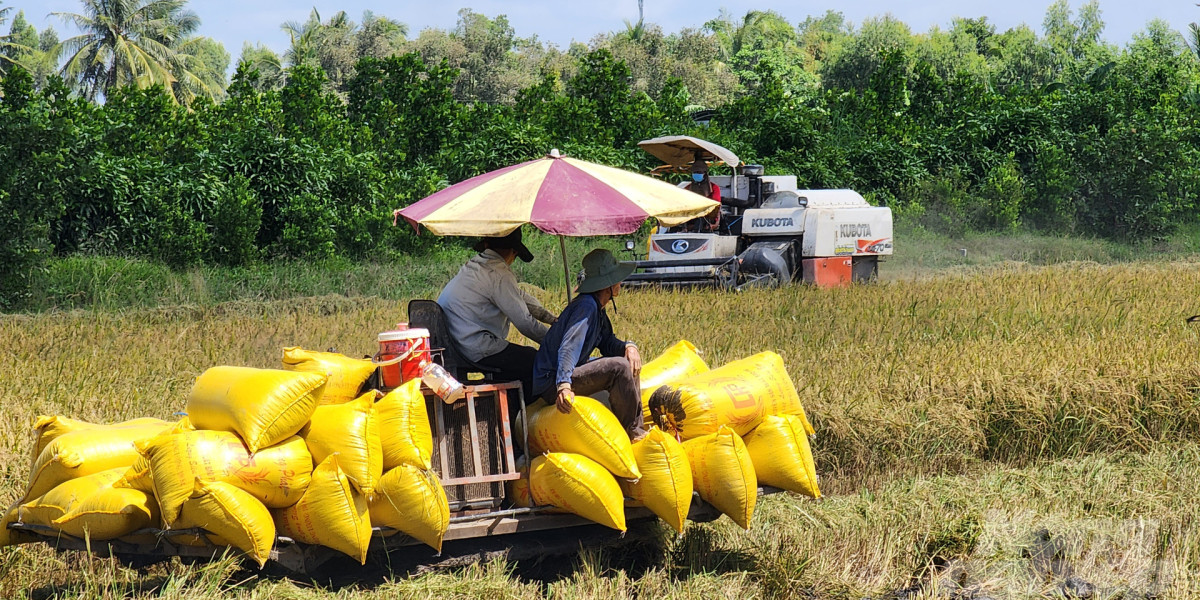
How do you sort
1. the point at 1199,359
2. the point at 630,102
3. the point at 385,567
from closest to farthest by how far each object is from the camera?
1. the point at 385,567
2. the point at 1199,359
3. the point at 630,102

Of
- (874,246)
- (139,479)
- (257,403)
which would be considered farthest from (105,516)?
(874,246)

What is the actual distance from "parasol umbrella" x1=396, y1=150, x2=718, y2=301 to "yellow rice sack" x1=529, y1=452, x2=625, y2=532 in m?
1.02

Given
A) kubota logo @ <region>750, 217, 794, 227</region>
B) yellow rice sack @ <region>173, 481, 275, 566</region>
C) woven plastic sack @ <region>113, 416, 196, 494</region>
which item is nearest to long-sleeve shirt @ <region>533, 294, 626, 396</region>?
yellow rice sack @ <region>173, 481, 275, 566</region>

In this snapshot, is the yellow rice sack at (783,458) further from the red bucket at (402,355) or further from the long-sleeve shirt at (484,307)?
the red bucket at (402,355)

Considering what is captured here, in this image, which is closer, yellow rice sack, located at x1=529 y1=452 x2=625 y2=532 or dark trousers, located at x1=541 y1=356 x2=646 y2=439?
yellow rice sack, located at x1=529 y1=452 x2=625 y2=532

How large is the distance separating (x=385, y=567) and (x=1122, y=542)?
3541 mm

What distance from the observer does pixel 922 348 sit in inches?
342

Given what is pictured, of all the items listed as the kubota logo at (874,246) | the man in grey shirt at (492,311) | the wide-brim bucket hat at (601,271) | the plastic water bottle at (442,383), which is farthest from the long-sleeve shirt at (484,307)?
the kubota logo at (874,246)

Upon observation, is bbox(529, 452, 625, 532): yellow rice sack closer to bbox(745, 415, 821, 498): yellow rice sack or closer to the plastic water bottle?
the plastic water bottle

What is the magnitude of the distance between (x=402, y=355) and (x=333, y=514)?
2.79 feet

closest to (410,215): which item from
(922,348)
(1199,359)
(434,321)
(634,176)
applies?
(434,321)

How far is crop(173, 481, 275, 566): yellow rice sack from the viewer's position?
439 centimetres

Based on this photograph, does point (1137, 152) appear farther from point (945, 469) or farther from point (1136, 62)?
point (945, 469)

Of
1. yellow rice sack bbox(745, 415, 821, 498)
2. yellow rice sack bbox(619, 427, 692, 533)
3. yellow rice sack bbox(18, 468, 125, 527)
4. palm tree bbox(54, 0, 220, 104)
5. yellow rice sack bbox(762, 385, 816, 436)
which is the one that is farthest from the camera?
palm tree bbox(54, 0, 220, 104)
